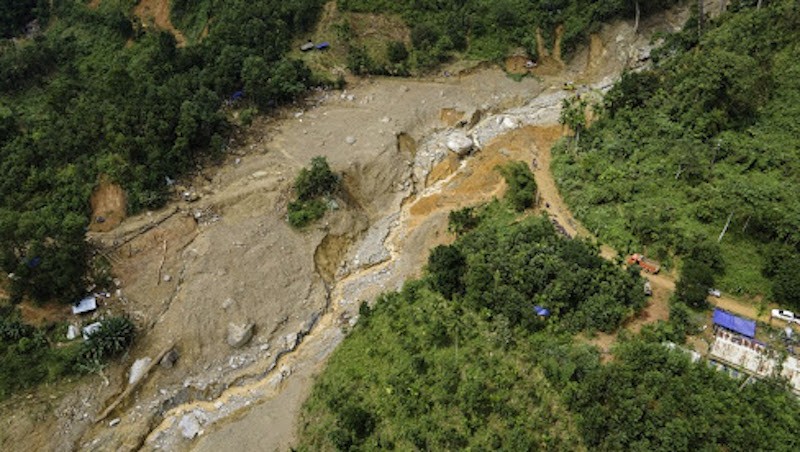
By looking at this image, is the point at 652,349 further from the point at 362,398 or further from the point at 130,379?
the point at 130,379

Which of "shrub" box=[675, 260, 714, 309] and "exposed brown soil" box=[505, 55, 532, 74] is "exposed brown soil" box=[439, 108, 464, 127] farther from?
"shrub" box=[675, 260, 714, 309]

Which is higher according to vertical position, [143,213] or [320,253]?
[143,213]

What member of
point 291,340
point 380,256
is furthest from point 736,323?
point 291,340

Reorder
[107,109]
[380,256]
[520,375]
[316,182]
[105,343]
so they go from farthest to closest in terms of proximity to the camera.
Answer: [107,109], [316,182], [380,256], [105,343], [520,375]

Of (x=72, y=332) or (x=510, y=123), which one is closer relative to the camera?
(x=72, y=332)

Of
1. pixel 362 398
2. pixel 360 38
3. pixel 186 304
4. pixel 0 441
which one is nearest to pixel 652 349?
pixel 362 398

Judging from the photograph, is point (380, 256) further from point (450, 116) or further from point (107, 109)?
point (107, 109)
